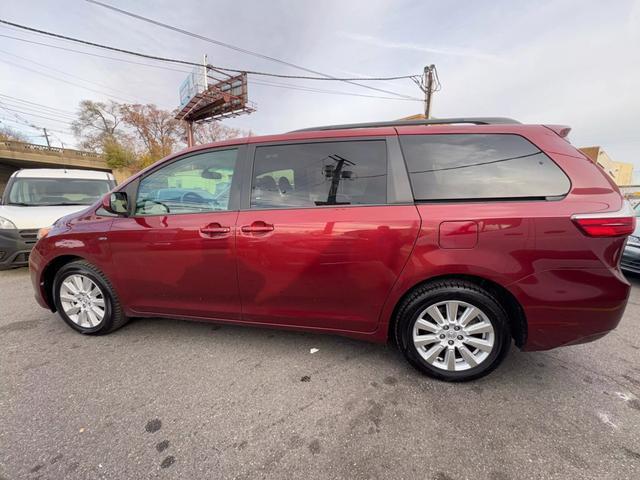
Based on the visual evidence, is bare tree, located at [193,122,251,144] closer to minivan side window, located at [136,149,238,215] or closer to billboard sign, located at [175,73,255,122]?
billboard sign, located at [175,73,255,122]

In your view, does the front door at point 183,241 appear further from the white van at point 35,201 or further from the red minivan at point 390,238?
the white van at point 35,201

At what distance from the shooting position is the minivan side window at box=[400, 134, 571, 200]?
182cm

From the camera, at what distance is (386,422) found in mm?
1714

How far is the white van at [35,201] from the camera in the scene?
4.30 meters

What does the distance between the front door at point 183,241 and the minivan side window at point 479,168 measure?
56.4 inches

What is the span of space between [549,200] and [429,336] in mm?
1196

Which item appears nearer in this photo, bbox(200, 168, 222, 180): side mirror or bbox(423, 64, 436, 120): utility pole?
bbox(200, 168, 222, 180): side mirror

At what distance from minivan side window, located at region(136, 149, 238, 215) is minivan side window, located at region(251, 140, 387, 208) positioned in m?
0.32

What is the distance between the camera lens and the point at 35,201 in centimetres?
515

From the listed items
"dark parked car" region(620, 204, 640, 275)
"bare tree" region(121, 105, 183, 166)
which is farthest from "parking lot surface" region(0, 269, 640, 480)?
"bare tree" region(121, 105, 183, 166)

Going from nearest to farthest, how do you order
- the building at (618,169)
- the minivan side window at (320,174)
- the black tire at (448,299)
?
1. the black tire at (448,299)
2. the minivan side window at (320,174)
3. the building at (618,169)

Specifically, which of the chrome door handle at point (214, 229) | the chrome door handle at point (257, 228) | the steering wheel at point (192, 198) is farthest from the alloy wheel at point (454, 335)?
the steering wheel at point (192, 198)

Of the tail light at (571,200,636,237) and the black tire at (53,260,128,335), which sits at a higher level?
the tail light at (571,200,636,237)

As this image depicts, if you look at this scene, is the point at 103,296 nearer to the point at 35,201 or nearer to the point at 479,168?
the point at 479,168
